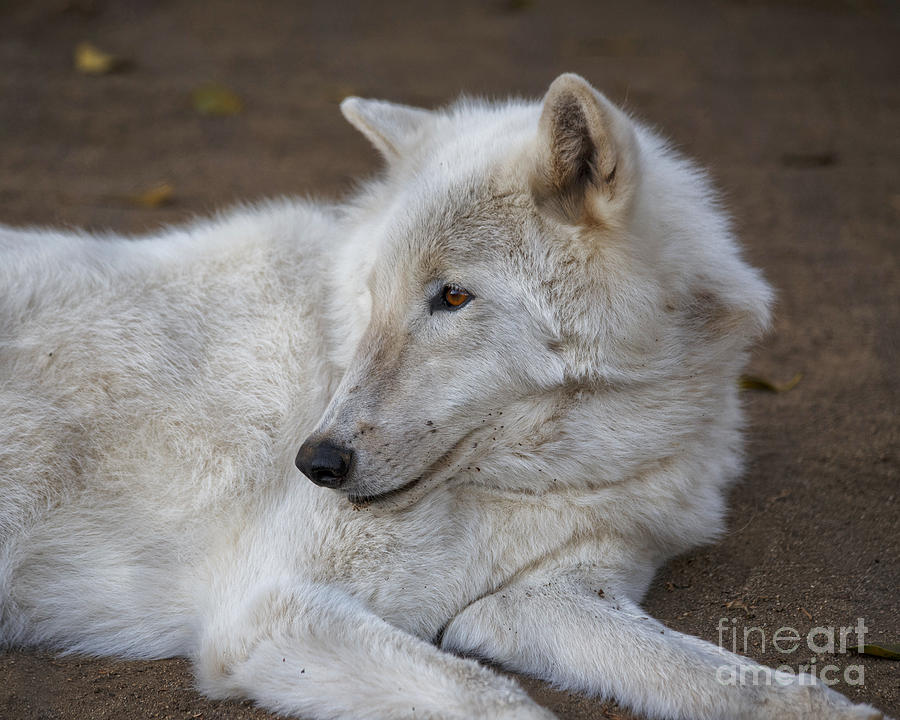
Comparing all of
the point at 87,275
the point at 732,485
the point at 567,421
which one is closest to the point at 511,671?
the point at 567,421

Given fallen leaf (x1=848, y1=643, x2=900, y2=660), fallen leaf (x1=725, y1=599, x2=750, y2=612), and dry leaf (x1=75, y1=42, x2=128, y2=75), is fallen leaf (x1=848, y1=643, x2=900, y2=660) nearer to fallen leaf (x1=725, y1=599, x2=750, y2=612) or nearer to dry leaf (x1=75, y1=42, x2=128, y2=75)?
fallen leaf (x1=725, y1=599, x2=750, y2=612)

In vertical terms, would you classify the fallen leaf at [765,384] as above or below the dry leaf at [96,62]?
below

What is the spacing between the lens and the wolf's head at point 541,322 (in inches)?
107

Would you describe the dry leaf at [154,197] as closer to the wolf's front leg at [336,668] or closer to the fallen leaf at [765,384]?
the fallen leaf at [765,384]

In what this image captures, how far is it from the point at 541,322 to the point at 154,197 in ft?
14.1

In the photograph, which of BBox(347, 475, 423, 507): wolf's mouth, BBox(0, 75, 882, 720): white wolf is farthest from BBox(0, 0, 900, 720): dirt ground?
A: BBox(347, 475, 423, 507): wolf's mouth

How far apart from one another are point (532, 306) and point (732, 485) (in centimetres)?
160

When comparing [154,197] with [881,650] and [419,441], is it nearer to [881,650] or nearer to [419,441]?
[419,441]

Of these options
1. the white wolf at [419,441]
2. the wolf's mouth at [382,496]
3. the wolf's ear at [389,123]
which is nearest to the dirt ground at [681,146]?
the white wolf at [419,441]

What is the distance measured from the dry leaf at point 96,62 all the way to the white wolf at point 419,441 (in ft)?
19.8

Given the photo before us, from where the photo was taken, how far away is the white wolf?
8.80 feet

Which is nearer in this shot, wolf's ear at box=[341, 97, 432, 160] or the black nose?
the black nose

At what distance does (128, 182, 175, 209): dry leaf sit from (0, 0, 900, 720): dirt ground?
91 mm

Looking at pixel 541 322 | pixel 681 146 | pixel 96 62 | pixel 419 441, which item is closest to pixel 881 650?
pixel 541 322
